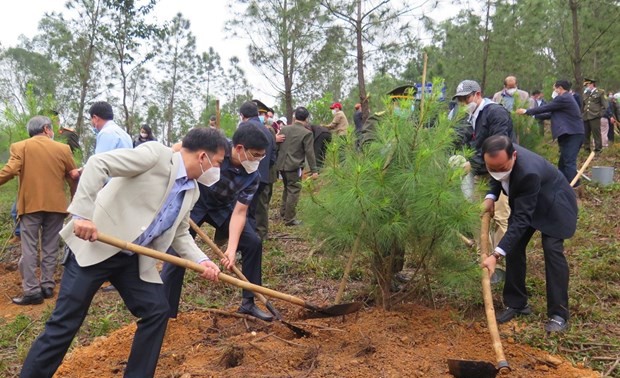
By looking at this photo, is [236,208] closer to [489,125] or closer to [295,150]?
[489,125]

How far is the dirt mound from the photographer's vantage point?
129 inches

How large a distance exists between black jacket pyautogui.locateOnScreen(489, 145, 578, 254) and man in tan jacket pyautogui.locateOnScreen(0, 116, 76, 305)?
436 cm

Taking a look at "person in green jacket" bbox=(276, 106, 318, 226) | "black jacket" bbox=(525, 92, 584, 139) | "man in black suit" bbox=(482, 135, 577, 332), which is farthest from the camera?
"person in green jacket" bbox=(276, 106, 318, 226)

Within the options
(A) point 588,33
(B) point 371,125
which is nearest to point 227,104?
(A) point 588,33

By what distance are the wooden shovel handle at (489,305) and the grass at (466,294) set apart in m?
0.13

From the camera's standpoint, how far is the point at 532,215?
4012mm

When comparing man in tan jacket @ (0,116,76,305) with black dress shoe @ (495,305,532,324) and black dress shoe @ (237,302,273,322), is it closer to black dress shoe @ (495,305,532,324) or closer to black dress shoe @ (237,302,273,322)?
black dress shoe @ (237,302,273,322)

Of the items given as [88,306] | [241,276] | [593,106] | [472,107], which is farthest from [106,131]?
[593,106]

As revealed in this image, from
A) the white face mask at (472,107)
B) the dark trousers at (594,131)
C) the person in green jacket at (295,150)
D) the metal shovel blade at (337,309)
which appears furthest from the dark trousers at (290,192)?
the dark trousers at (594,131)

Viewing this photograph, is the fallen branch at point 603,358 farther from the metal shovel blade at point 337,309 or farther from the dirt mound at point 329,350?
the metal shovel blade at point 337,309

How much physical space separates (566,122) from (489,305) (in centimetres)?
466

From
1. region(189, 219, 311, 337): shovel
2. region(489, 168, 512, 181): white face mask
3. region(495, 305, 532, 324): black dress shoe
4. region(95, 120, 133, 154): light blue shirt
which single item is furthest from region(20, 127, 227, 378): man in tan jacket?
region(495, 305, 532, 324): black dress shoe

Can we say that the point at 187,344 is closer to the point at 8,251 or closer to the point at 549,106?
the point at 8,251

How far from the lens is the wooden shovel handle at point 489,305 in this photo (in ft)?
10.8
